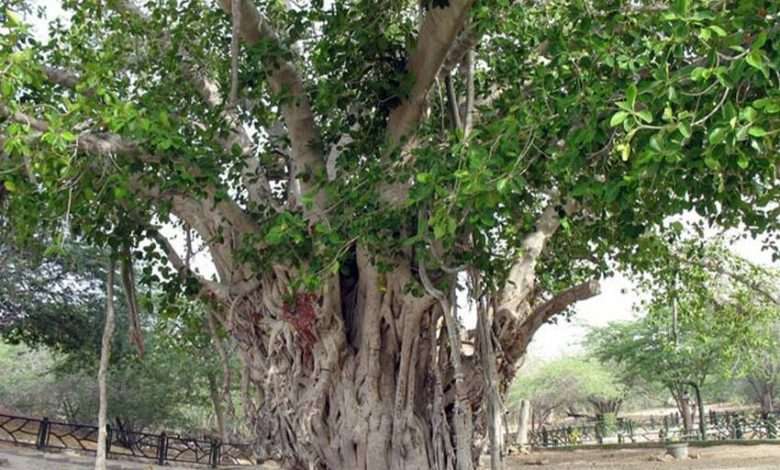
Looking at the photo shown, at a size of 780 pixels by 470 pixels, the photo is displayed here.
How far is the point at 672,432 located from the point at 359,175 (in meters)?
19.0

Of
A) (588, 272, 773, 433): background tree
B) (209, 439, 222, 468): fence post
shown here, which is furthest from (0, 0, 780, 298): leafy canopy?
(209, 439, 222, 468): fence post

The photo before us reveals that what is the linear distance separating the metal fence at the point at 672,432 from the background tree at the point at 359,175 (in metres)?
11.9

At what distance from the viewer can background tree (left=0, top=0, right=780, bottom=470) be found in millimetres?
3486

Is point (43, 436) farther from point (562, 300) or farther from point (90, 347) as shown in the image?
point (562, 300)

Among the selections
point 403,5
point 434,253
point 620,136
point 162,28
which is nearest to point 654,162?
point 620,136

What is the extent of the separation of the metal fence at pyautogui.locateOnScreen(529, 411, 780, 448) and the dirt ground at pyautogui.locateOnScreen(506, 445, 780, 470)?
2101 millimetres

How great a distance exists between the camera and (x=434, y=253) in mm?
4570

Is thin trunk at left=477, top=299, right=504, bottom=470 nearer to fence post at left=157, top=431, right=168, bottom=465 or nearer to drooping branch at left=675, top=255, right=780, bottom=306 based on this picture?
drooping branch at left=675, top=255, right=780, bottom=306

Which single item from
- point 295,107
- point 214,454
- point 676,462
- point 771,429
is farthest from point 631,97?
point 771,429

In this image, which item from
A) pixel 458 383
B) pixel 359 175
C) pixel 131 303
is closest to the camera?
pixel 359 175

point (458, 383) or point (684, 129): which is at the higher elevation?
point (684, 129)

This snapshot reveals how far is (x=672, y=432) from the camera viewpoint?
67.1 ft

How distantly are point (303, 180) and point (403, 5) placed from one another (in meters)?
1.68

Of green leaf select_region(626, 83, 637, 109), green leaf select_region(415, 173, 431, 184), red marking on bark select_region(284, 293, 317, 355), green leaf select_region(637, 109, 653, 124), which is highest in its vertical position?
green leaf select_region(415, 173, 431, 184)
